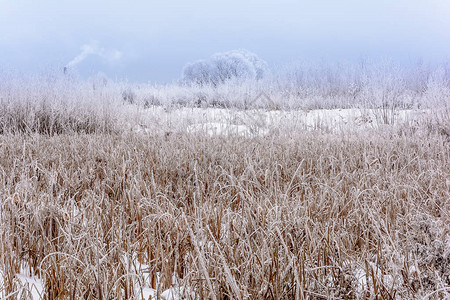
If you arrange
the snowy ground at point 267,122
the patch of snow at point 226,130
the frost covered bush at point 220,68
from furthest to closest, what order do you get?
the frost covered bush at point 220,68 < the snowy ground at point 267,122 < the patch of snow at point 226,130

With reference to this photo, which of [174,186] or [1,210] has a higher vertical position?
[1,210]

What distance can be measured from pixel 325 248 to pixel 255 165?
A: 67.6 inches

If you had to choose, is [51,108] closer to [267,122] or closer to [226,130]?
[226,130]

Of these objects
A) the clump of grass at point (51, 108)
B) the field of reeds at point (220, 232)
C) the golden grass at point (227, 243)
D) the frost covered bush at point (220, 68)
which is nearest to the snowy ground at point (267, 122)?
the clump of grass at point (51, 108)

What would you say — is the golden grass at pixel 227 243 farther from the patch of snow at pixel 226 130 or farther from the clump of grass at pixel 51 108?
the clump of grass at pixel 51 108

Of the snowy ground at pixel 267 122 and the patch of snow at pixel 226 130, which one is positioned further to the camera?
the snowy ground at pixel 267 122

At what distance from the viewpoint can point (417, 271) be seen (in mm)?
1290

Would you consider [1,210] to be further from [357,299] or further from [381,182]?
[381,182]

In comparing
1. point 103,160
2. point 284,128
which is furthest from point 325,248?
point 284,128

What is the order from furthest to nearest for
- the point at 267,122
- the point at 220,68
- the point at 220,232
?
the point at 220,68
the point at 267,122
the point at 220,232

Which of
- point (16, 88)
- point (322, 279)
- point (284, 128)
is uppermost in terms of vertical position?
point (16, 88)

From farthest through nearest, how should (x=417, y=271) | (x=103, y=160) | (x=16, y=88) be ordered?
(x=16, y=88)
(x=103, y=160)
(x=417, y=271)

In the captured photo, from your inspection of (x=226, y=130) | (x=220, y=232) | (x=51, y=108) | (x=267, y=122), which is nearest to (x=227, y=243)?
(x=220, y=232)

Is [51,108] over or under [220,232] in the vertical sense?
over
